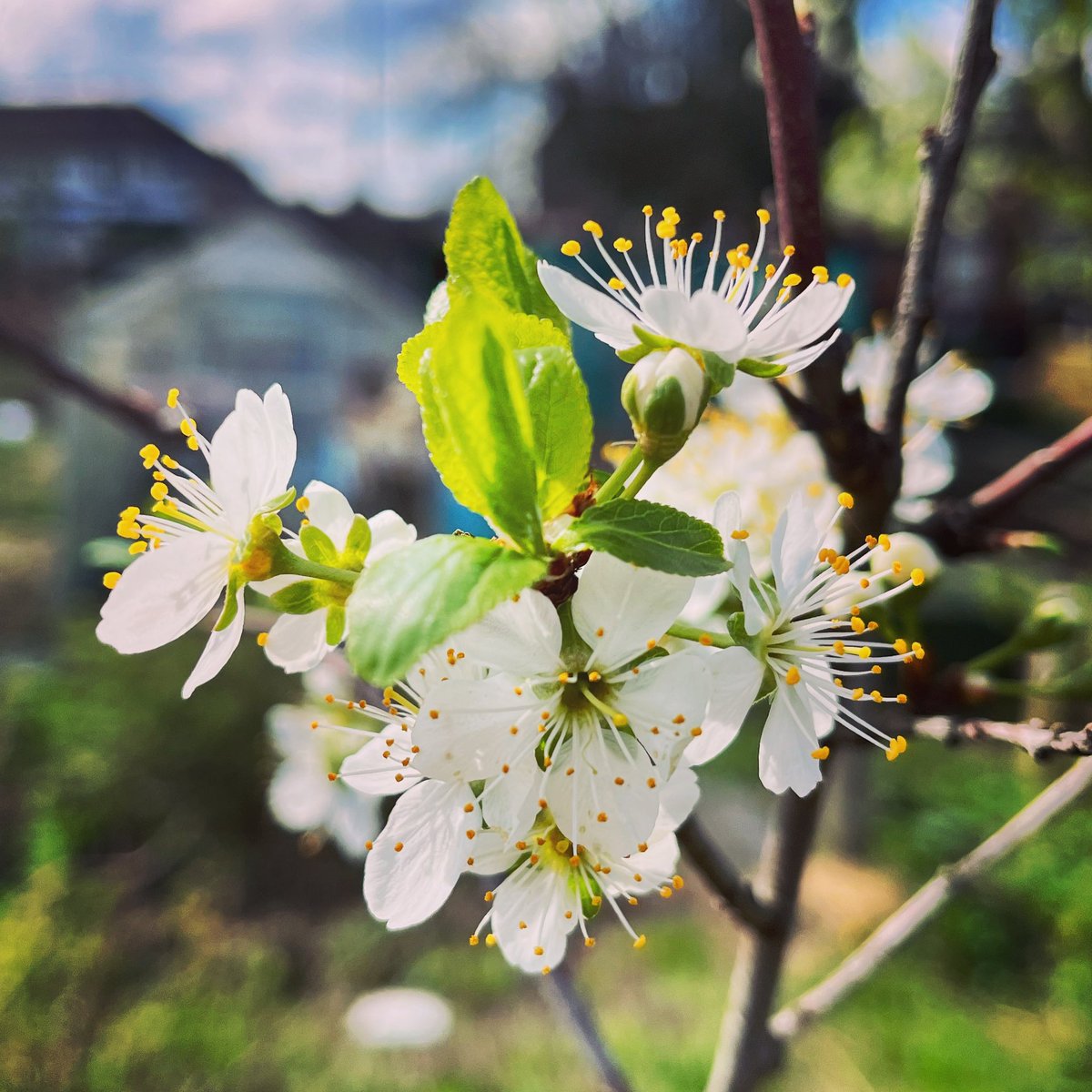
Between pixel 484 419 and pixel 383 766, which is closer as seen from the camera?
pixel 484 419

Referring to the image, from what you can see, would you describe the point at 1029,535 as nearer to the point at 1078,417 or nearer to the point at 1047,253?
the point at 1047,253

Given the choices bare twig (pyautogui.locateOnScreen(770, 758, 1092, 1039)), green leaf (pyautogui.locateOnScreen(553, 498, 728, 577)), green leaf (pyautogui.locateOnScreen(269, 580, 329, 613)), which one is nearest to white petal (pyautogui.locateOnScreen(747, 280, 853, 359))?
green leaf (pyautogui.locateOnScreen(553, 498, 728, 577))

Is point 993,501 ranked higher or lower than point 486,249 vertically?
lower

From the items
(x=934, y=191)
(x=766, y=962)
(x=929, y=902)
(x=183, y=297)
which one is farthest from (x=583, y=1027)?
(x=183, y=297)

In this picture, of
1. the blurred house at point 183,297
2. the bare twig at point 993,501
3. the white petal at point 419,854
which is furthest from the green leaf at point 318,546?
the blurred house at point 183,297

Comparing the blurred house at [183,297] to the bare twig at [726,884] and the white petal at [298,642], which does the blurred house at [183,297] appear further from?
the white petal at [298,642]

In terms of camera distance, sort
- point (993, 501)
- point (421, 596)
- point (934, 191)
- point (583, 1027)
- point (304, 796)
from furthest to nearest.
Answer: point (304, 796) < point (583, 1027) < point (993, 501) < point (934, 191) < point (421, 596)

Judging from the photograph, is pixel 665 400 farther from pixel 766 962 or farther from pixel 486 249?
pixel 766 962

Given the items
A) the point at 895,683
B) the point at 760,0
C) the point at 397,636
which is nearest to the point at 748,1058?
the point at 895,683
